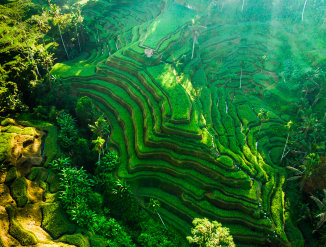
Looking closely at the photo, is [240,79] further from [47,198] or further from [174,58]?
[47,198]

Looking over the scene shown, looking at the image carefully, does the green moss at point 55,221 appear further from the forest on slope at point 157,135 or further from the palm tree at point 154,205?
the palm tree at point 154,205

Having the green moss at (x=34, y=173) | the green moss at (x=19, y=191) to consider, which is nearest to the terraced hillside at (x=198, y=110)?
the green moss at (x=34, y=173)

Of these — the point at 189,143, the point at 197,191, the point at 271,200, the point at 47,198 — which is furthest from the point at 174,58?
the point at 47,198

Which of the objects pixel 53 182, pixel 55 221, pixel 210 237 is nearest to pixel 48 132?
pixel 53 182

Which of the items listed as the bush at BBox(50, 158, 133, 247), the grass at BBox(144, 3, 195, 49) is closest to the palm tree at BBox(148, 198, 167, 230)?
the bush at BBox(50, 158, 133, 247)

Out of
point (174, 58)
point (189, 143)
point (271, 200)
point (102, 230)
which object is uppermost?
point (174, 58)

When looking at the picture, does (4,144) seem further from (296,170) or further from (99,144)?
(296,170)

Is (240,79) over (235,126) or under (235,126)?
over

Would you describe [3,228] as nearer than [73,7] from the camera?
Yes
